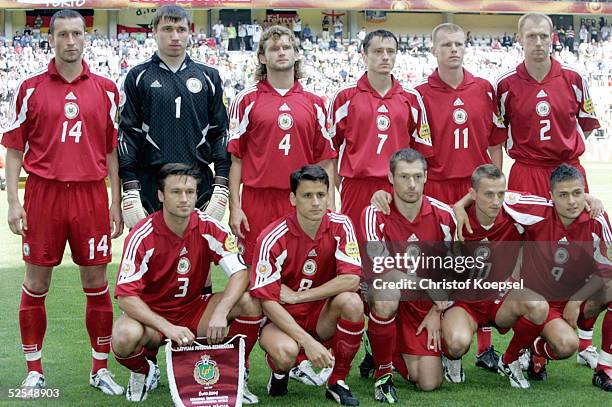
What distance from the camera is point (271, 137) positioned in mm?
4922

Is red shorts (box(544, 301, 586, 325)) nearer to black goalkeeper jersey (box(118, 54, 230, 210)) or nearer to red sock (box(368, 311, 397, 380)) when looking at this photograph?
red sock (box(368, 311, 397, 380))

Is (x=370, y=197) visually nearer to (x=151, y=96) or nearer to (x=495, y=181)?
(x=495, y=181)

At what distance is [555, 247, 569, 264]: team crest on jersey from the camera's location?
15.3 ft

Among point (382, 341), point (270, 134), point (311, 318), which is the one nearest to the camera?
point (382, 341)

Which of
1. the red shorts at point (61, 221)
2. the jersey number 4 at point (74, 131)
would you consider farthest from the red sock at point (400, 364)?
the jersey number 4 at point (74, 131)

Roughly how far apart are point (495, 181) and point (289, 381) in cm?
149

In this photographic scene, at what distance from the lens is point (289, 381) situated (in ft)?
15.4

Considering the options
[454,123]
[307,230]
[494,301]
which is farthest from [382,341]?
[454,123]

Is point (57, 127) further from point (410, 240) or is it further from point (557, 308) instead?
point (557, 308)

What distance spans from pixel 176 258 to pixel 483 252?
163cm

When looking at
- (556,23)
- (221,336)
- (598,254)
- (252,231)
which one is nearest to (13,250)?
(252,231)

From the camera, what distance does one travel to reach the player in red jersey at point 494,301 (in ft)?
14.7

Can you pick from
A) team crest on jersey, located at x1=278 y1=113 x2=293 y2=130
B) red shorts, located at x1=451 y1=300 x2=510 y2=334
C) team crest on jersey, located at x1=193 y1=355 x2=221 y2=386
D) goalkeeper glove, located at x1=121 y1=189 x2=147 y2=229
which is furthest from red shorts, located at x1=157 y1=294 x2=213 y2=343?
red shorts, located at x1=451 y1=300 x2=510 y2=334

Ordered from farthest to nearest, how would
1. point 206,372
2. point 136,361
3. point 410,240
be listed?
point 410,240, point 136,361, point 206,372
